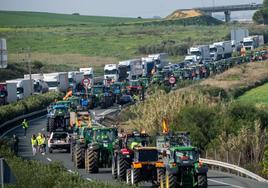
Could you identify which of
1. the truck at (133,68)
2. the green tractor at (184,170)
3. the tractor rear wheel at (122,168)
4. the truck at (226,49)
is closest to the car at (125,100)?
the truck at (133,68)

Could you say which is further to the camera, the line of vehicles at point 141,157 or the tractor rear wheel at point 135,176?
the tractor rear wheel at point 135,176

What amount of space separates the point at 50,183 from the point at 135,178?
6182mm

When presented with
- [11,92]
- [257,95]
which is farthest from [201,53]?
[11,92]

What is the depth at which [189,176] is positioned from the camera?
94.8ft

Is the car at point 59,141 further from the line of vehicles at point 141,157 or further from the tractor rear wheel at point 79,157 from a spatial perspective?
the tractor rear wheel at point 79,157

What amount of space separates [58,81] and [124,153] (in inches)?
2169

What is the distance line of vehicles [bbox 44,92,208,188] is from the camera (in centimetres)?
2875

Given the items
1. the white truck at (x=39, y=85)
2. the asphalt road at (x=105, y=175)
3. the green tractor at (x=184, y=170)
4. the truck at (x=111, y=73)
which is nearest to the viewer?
the green tractor at (x=184, y=170)

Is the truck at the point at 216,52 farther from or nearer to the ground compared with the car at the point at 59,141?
farther from the ground

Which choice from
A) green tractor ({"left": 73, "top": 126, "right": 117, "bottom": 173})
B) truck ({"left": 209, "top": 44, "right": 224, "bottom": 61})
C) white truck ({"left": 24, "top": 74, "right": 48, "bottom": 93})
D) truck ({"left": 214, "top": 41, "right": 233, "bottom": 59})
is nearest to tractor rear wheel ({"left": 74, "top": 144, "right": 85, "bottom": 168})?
green tractor ({"left": 73, "top": 126, "right": 117, "bottom": 173})

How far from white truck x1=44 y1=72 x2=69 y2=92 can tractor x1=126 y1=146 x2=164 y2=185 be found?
56001 millimetres

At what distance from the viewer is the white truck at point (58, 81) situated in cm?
8694

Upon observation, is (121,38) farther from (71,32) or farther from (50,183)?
(50,183)

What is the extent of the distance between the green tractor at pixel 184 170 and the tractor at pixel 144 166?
165cm
